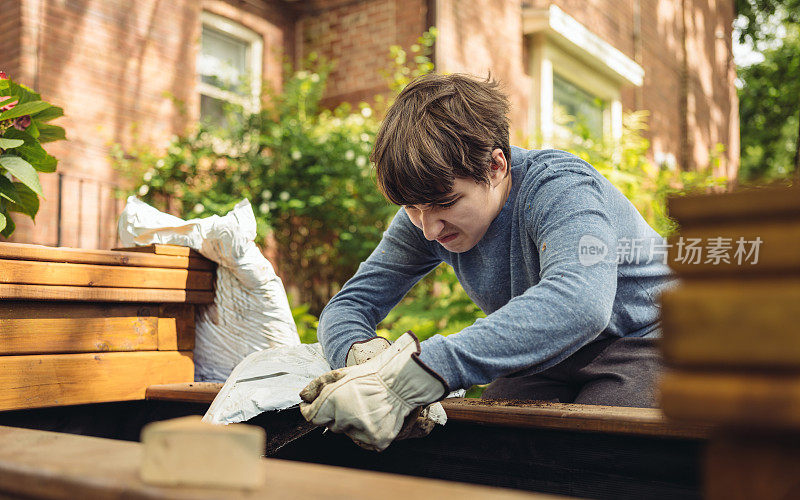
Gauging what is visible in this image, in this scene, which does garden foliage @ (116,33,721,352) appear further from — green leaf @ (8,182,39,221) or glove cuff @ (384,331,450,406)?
glove cuff @ (384,331,450,406)

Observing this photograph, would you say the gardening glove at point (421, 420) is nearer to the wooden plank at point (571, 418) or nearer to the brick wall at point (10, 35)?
the wooden plank at point (571, 418)

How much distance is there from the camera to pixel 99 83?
6504 mm

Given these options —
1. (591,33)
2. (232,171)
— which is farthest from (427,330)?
(591,33)

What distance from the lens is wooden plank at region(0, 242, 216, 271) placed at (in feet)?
6.76

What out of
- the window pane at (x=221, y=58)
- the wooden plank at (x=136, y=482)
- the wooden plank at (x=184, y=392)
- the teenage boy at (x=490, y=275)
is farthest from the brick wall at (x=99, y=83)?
the wooden plank at (x=136, y=482)

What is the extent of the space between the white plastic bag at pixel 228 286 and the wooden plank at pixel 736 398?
79.3 inches

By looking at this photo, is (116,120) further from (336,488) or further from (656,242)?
(336,488)

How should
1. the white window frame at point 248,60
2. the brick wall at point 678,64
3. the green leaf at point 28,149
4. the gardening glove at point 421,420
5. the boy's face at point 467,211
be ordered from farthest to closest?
1. the brick wall at point 678,64
2. the white window frame at point 248,60
3. the green leaf at point 28,149
4. the boy's face at point 467,211
5. the gardening glove at point 421,420

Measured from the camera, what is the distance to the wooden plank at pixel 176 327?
2.52m

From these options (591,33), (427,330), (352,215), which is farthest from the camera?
(591,33)

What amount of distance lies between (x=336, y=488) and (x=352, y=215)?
18.8 feet

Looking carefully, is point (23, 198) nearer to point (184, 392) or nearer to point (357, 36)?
point (184, 392)

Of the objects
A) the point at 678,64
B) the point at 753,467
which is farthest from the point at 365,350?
the point at 678,64

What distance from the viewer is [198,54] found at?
7512mm
